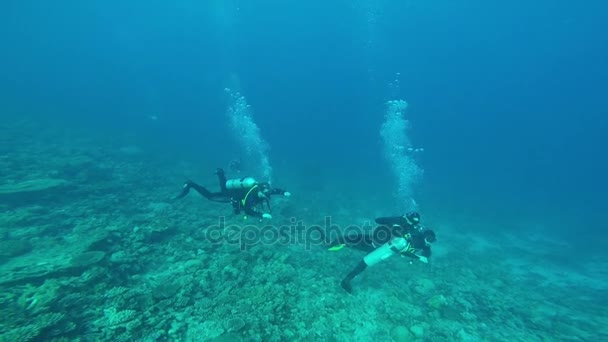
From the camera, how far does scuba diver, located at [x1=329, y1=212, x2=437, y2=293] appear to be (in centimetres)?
731

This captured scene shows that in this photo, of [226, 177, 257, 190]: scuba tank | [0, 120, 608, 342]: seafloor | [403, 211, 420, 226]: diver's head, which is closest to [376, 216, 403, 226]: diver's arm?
[403, 211, 420, 226]: diver's head

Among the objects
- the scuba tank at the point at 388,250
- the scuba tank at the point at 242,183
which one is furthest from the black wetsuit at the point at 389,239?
the scuba tank at the point at 242,183

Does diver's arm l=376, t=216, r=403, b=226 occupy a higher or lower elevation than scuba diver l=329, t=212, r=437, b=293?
higher

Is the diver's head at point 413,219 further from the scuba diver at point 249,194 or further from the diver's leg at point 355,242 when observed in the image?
the scuba diver at point 249,194

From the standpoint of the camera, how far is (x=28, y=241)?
844 centimetres

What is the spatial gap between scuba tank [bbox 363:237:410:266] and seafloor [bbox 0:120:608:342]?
3.86 feet

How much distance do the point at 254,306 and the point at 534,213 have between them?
30822mm

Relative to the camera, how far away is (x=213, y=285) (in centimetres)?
725

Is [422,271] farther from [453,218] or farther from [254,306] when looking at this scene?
[453,218]

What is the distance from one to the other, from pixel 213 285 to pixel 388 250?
4140mm

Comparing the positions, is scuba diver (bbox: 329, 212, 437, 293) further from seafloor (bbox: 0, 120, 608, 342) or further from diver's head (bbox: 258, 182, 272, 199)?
diver's head (bbox: 258, 182, 272, 199)

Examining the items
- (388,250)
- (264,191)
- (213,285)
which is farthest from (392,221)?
(213,285)

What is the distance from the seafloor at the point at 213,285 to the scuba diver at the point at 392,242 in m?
1.08

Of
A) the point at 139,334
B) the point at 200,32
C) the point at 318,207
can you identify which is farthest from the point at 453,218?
the point at 200,32
